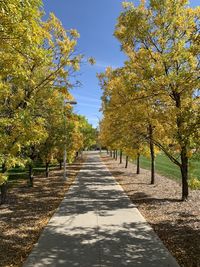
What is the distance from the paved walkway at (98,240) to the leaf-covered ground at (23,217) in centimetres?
32

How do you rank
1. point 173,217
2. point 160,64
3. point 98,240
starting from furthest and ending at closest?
point 160,64 → point 173,217 → point 98,240

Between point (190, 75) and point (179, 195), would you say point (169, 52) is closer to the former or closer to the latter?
point (190, 75)

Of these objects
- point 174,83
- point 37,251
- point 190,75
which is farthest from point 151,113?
point 37,251

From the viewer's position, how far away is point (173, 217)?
408 inches

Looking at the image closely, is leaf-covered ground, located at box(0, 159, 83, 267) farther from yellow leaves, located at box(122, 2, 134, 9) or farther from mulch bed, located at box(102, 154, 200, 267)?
yellow leaves, located at box(122, 2, 134, 9)

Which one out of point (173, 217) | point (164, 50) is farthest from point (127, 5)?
point (173, 217)

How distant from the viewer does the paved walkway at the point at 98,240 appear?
6457 millimetres

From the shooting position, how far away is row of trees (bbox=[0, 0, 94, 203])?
5.45m

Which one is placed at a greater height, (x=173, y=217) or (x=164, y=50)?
(x=164, y=50)

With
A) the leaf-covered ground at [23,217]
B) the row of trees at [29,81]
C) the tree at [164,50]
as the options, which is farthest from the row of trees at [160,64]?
the leaf-covered ground at [23,217]

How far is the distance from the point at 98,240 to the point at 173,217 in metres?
3.60

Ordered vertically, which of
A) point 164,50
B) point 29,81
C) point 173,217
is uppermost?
point 164,50

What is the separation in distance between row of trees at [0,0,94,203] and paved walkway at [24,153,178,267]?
2.05 metres

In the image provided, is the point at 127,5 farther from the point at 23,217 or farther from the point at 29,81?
the point at 23,217
